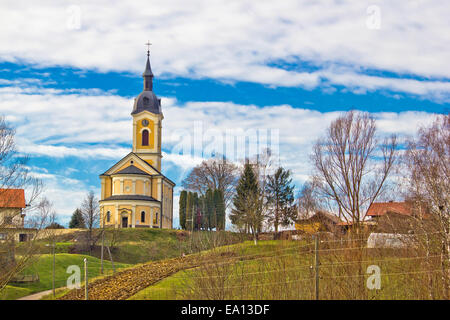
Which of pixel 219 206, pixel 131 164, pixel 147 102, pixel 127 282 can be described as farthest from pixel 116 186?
pixel 127 282

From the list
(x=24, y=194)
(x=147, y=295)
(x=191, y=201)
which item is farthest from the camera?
(x=191, y=201)

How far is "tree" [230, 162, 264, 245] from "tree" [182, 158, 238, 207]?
18.9 metres

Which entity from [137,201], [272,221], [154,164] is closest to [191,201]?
[137,201]

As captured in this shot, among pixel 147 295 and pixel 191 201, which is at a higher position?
pixel 191 201

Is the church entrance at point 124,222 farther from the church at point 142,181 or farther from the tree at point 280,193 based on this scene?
the tree at point 280,193

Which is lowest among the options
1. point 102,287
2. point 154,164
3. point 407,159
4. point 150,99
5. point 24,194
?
point 102,287

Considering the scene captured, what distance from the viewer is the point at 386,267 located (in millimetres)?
20250

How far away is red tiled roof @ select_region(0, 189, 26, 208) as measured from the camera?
83.4 ft

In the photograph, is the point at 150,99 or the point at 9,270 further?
the point at 150,99

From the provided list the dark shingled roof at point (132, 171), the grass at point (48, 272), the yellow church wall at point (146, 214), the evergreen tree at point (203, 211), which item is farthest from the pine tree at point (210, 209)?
the grass at point (48, 272)

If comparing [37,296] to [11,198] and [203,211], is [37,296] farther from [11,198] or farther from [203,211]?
[203,211]

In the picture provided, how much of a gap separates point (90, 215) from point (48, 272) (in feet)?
45.5

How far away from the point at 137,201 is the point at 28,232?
47.1 metres
